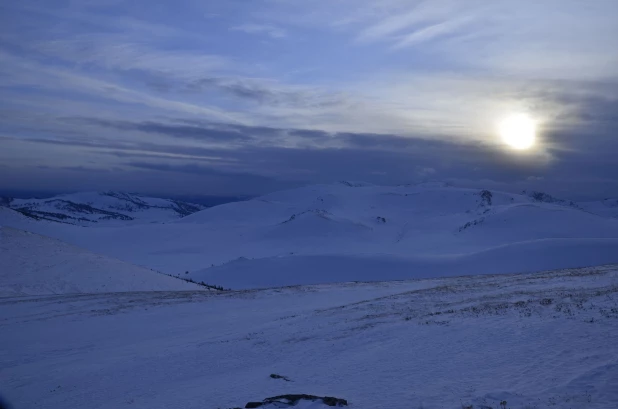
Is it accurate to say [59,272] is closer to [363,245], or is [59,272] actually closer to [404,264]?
[404,264]

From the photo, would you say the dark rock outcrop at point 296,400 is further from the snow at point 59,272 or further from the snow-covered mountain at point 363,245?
the snow-covered mountain at point 363,245

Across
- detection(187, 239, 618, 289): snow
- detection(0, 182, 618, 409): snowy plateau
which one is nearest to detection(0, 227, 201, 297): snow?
detection(0, 182, 618, 409): snowy plateau

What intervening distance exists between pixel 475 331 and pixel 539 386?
5.44 m

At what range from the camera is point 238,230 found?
13738 centimetres

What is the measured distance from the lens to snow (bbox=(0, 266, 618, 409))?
12633mm

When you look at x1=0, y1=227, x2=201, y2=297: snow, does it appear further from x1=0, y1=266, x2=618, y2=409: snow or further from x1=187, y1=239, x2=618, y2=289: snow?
x1=187, y1=239, x2=618, y2=289: snow

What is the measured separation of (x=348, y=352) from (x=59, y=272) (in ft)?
114

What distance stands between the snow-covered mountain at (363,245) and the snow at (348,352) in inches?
1354

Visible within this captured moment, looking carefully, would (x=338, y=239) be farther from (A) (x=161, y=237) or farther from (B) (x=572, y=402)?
(B) (x=572, y=402)

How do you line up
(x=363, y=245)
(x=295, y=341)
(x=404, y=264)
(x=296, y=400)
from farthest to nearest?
(x=363, y=245) < (x=404, y=264) < (x=295, y=341) < (x=296, y=400)

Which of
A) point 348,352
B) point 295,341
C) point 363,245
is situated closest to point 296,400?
point 348,352

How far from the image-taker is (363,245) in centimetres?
10975

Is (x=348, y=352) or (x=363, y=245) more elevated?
(x=348, y=352)

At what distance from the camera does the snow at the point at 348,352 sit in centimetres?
1263
